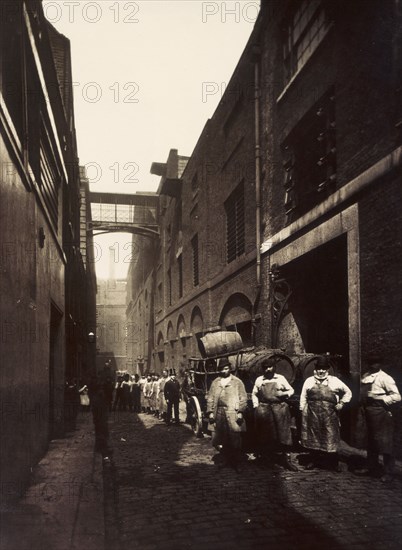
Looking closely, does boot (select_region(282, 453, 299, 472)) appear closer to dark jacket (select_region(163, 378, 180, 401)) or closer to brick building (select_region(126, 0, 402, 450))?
brick building (select_region(126, 0, 402, 450))

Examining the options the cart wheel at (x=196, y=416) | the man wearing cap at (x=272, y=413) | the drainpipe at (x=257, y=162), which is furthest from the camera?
the drainpipe at (x=257, y=162)

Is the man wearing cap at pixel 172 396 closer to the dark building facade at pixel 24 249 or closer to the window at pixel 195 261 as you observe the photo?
the dark building facade at pixel 24 249

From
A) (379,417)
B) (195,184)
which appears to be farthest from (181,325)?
(379,417)

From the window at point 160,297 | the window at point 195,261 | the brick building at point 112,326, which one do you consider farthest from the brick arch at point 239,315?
the brick building at point 112,326

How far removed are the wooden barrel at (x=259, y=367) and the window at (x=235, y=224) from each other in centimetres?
534

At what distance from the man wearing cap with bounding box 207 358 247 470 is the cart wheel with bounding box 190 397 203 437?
2.66 metres

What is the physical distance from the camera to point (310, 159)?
10789mm

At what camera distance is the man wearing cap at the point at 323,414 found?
6828 millimetres

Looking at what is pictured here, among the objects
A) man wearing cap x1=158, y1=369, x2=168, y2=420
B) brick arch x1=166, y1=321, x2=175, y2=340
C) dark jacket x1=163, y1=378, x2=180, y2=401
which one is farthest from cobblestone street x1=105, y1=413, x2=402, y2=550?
brick arch x1=166, y1=321, x2=175, y2=340

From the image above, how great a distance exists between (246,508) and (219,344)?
593cm

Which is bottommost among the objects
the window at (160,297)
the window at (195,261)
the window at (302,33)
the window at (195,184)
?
the window at (160,297)

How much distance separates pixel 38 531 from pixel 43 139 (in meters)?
7.17

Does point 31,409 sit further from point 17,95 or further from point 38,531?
point 17,95

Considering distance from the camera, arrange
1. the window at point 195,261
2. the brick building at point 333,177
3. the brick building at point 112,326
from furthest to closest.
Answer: the brick building at point 112,326, the window at point 195,261, the brick building at point 333,177
